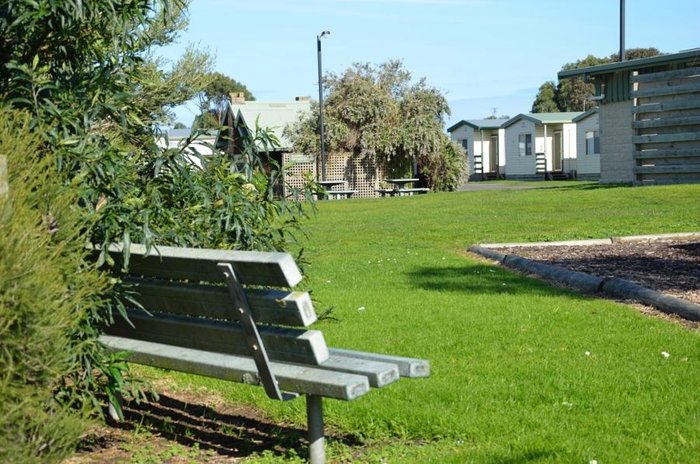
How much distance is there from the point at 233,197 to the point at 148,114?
1139 mm

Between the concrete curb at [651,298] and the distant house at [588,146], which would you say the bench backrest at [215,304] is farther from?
the distant house at [588,146]

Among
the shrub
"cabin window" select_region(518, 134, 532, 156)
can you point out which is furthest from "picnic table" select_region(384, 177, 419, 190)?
the shrub

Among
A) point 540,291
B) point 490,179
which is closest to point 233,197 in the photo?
point 540,291

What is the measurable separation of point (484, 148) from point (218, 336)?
60.5 m

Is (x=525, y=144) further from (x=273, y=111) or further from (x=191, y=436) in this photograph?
(x=191, y=436)

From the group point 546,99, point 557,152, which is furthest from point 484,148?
point 546,99

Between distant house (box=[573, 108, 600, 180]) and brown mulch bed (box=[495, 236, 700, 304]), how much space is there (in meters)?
39.1

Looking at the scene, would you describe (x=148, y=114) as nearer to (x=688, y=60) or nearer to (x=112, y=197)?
(x=112, y=197)

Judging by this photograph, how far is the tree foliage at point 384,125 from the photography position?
153 ft

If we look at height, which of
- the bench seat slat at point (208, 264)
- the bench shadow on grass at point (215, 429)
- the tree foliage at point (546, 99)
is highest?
the tree foliage at point (546, 99)

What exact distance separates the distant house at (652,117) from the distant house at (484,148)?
32.8 metres

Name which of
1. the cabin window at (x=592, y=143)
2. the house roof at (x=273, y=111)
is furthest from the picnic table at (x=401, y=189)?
the cabin window at (x=592, y=143)

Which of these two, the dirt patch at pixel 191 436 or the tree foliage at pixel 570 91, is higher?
the tree foliage at pixel 570 91

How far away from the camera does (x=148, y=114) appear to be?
700 cm
